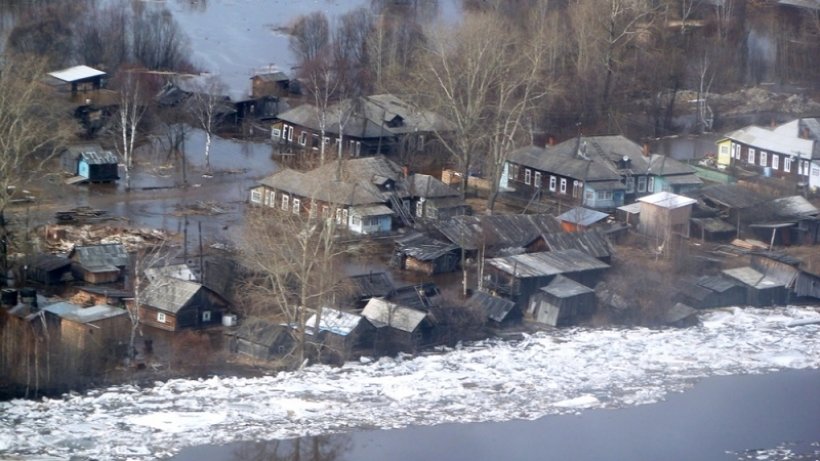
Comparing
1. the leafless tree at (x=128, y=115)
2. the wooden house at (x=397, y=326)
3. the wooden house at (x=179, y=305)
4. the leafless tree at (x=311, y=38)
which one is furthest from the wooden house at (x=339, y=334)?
the leafless tree at (x=311, y=38)

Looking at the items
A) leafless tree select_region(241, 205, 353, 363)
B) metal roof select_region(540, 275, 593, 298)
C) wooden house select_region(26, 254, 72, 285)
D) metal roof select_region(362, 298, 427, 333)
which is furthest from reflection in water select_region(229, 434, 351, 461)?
wooden house select_region(26, 254, 72, 285)

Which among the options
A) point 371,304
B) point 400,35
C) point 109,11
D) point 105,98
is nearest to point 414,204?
point 371,304

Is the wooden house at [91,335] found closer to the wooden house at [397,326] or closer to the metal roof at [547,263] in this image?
the wooden house at [397,326]

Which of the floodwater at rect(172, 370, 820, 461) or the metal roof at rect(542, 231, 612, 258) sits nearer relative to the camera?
the floodwater at rect(172, 370, 820, 461)

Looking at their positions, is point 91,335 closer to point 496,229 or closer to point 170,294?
point 170,294

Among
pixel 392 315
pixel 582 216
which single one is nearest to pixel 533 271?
pixel 392 315

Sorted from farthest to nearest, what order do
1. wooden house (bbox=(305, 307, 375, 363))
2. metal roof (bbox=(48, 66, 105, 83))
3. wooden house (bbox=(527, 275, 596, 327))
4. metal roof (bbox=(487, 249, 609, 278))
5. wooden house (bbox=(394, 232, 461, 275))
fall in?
metal roof (bbox=(48, 66, 105, 83))
wooden house (bbox=(394, 232, 461, 275))
metal roof (bbox=(487, 249, 609, 278))
wooden house (bbox=(527, 275, 596, 327))
wooden house (bbox=(305, 307, 375, 363))

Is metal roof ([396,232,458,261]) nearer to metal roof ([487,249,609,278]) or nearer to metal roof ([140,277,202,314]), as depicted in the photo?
metal roof ([487,249,609,278])
